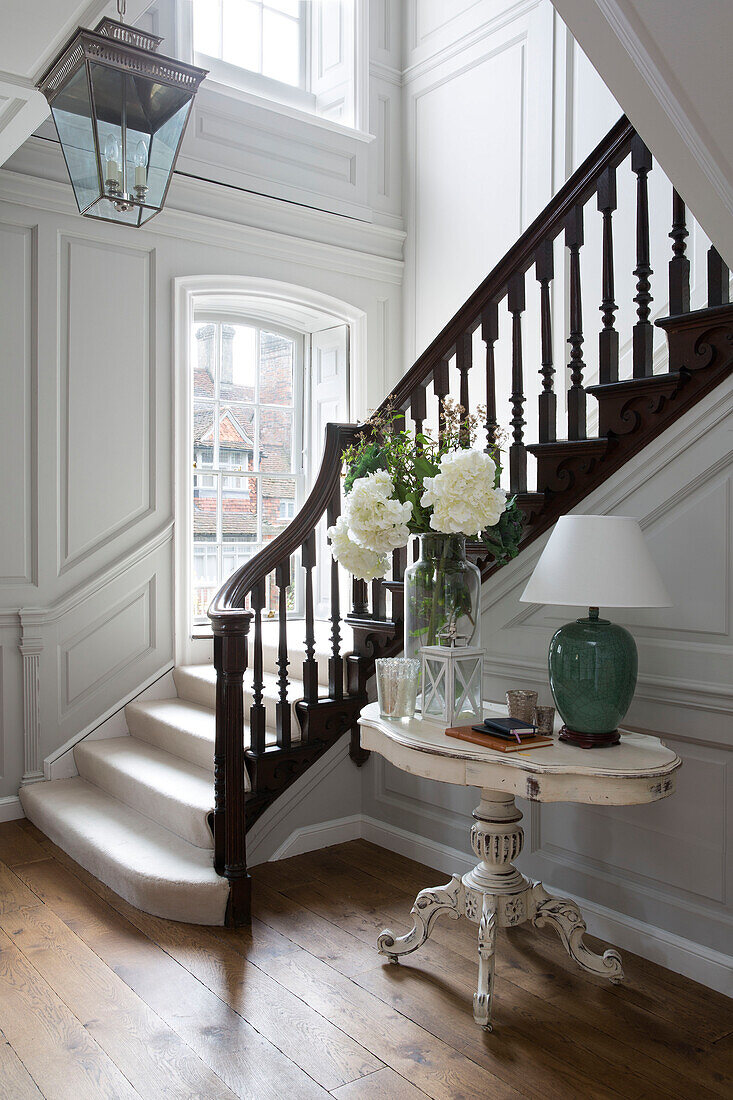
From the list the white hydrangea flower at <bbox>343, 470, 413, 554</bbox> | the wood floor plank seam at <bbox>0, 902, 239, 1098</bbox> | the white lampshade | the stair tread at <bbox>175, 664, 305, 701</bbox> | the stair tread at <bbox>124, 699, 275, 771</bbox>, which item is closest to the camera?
the wood floor plank seam at <bbox>0, 902, 239, 1098</bbox>

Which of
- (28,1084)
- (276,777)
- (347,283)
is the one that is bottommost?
(28,1084)

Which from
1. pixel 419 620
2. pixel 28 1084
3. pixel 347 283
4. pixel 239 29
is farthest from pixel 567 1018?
pixel 239 29

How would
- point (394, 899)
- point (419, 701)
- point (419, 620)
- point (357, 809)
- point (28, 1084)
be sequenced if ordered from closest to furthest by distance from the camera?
1. point (28, 1084)
2. point (419, 620)
3. point (419, 701)
4. point (394, 899)
5. point (357, 809)

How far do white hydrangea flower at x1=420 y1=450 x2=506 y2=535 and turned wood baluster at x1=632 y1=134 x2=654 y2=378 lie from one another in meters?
0.74

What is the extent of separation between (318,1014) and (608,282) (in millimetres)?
2358

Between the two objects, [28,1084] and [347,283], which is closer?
[28,1084]

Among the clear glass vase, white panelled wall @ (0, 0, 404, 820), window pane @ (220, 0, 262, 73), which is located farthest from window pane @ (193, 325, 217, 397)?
the clear glass vase

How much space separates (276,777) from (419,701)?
86 centimetres

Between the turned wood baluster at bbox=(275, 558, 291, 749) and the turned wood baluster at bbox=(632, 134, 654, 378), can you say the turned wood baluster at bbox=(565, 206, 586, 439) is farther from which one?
the turned wood baluster at bbox=(275, 558, 291, 749)

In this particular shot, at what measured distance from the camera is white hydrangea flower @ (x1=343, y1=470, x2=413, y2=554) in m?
2.36

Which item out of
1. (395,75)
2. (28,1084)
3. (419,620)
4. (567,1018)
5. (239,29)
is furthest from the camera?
(395,75)

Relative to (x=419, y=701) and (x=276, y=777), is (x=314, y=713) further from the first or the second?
(x=419, y=701)

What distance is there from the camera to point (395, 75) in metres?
5.30

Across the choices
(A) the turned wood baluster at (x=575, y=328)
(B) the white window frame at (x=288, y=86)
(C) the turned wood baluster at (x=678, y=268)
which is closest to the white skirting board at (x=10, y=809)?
(A) the turned wood baluster at (x=575, y=328)
